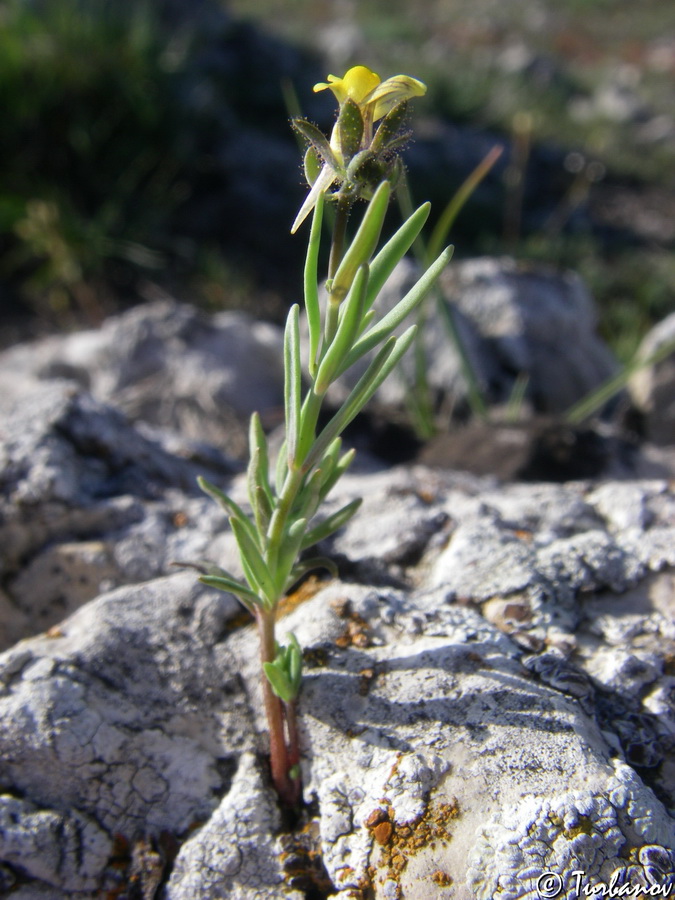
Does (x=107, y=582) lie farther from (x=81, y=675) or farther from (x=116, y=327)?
(x=116, y=327)

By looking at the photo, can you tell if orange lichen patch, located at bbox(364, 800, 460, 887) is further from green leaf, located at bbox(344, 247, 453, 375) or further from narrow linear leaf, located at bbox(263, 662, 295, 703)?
green leaf, located at bbox(344, 247, 453, 375)

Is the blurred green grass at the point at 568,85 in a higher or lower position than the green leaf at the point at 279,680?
higher

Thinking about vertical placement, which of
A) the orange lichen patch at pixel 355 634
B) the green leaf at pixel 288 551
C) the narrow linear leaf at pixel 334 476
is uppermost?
the narrow linear leaf at pixel 334 476

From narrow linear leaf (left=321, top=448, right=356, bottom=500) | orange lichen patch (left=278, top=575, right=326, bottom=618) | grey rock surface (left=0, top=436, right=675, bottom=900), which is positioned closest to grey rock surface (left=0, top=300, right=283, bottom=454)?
orange lichen patch (left=278, top=575, right=326, bottom=618)

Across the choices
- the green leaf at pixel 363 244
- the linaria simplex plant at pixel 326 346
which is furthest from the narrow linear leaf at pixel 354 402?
the green leaf at pixel 363 244

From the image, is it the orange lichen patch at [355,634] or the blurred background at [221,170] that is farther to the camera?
the blurred background at [221,170]

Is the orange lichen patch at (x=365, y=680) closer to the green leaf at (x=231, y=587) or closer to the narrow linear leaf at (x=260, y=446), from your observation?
the green leaf at (x=231, y=587)

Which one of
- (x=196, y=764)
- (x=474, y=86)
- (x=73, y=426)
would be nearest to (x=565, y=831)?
(x=196, y=764)
